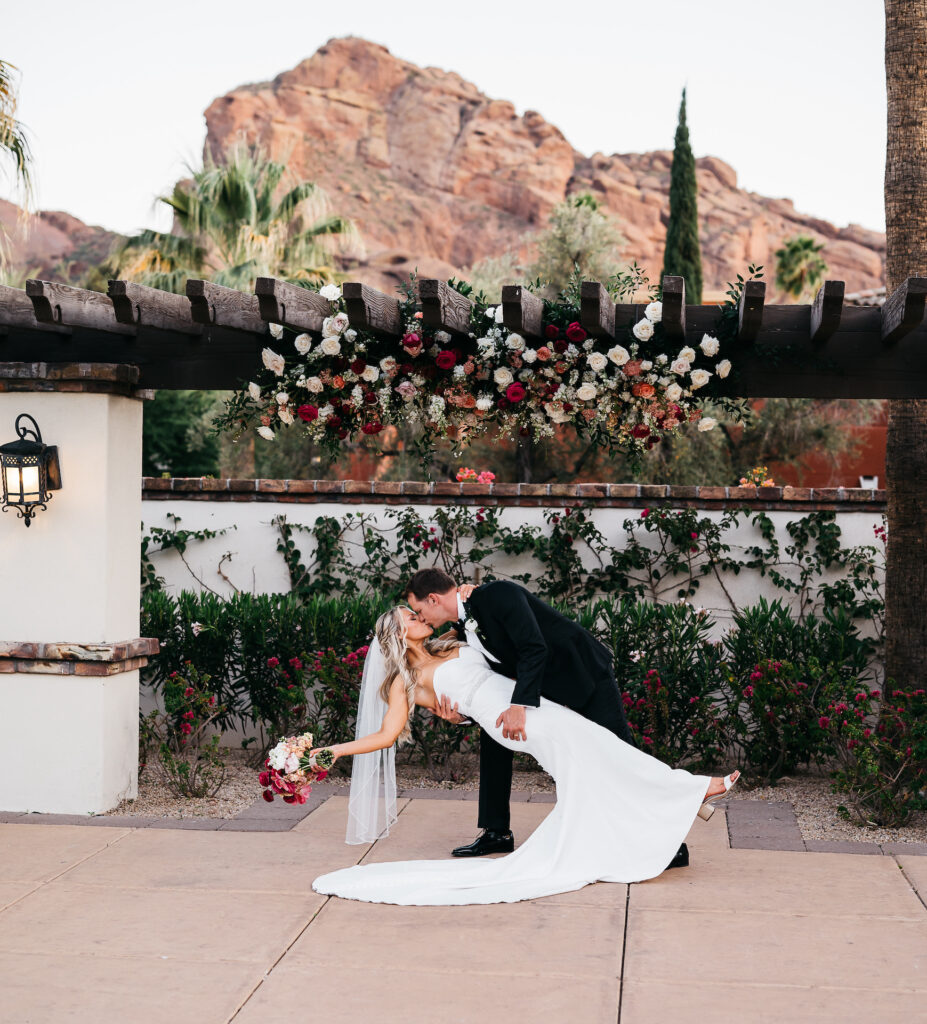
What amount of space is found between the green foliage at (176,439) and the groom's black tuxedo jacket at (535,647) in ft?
59.3

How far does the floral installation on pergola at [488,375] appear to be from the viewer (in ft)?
18.1

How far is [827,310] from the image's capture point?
4.98m

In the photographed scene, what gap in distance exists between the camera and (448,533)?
8359 mm

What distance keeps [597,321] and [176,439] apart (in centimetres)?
1947

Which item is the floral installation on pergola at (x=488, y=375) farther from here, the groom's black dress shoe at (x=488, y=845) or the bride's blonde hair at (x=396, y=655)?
the groom's black dress shoe at (x=488, y=845)

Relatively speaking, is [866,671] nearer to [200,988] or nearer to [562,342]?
[562,342]

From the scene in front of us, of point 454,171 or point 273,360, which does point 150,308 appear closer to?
point 273,360

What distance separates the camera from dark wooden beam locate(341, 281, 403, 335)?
16.3 ft

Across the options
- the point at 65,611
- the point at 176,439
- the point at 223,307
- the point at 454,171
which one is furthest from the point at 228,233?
the point at 454,171

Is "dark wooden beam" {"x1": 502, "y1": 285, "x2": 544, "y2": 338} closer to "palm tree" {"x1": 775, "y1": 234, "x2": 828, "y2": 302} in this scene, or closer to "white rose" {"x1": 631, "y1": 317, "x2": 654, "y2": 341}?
"white rose" {"x1": 631, "y1": 317, "x2": 654, "y2": 341}

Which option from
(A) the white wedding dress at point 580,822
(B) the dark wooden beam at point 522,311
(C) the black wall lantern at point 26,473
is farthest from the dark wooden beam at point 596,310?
(C) the black wall lantern at point 26,473

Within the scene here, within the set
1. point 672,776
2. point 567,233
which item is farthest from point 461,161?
point 672,776

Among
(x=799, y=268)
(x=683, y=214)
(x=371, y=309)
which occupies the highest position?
(x=799, y=268)

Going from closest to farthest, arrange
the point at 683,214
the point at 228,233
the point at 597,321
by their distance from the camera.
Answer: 1. the point at 597,321
2. the point at 228,233
3. the point at 683,214
